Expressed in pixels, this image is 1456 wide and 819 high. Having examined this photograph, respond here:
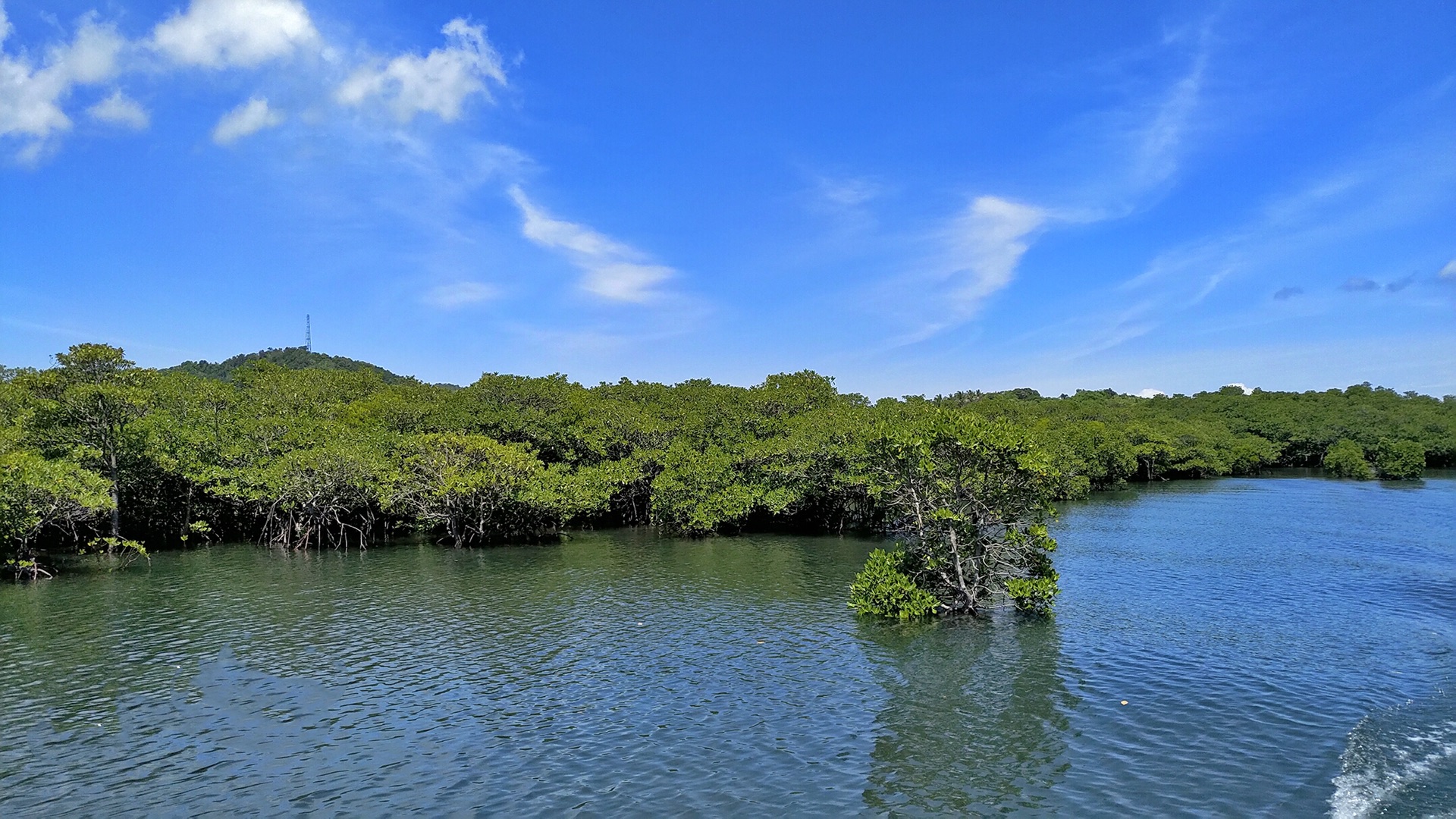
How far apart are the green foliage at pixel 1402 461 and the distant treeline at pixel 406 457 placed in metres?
46.2

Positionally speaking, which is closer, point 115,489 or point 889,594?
point 889,594

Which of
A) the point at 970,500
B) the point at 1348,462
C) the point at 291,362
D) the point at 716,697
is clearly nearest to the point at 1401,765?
the point at 970,500

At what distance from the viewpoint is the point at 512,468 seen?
4850 cm

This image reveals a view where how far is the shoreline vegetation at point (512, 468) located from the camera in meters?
28.0

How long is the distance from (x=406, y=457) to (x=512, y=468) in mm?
6784


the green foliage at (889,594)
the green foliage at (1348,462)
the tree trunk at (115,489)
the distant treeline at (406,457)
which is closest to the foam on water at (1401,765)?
the green foliage at (889,594)

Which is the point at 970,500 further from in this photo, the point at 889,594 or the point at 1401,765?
the point at 1401,765

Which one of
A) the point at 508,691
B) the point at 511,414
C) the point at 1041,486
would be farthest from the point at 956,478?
the point at 511,414

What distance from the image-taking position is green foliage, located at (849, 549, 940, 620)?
27.4 m

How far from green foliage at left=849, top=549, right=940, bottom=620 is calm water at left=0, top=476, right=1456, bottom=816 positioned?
2.64 feet

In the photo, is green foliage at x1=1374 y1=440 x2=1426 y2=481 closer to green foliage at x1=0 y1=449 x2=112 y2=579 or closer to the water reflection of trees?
the water reflection of trees

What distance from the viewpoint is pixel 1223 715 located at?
19.2 meters

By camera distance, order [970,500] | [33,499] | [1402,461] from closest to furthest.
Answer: [970,500] → [33,499] → [1402,461]

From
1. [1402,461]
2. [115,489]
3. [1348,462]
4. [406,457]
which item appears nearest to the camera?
[115,489]
